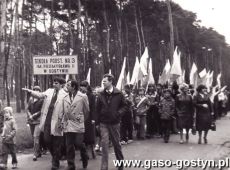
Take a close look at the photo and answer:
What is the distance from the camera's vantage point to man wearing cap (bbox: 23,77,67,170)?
9969 mm

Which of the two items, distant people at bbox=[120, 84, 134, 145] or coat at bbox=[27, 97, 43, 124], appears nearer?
coat at bbox=[27, 97, 43, 124]

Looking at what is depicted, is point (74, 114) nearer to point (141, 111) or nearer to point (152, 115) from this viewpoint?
point (141, 111)

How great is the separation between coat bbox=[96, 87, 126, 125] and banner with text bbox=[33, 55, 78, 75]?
3284mm

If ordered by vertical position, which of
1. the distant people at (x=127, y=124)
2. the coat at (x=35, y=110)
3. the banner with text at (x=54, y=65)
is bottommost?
the distant people at (x=127, y=124)

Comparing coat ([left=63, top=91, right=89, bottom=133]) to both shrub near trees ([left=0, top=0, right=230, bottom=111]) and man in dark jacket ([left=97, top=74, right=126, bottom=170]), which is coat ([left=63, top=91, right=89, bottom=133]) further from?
shrub near trees ([left=0, top=0, right=230, bottom=111])

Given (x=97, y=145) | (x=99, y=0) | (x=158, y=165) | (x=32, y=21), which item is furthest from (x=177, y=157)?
(x=32, y=21)

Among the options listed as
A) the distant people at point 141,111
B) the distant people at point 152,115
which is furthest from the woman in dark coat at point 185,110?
the distant people at point 152,115

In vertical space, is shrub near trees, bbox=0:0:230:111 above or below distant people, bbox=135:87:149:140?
above

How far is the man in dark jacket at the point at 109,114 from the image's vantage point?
371 inches

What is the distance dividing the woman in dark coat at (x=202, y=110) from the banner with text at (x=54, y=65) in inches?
158

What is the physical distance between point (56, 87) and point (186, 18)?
43878 mm

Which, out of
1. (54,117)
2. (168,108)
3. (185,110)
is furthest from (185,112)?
(54,117)

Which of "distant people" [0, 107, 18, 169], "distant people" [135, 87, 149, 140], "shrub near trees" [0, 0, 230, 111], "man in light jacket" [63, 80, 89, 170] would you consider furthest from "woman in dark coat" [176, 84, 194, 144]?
"shrub near trees" [0, 0, 230, 111]

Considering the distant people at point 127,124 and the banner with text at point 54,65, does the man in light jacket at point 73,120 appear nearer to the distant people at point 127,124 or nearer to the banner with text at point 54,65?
the banner with text at point 54,65
